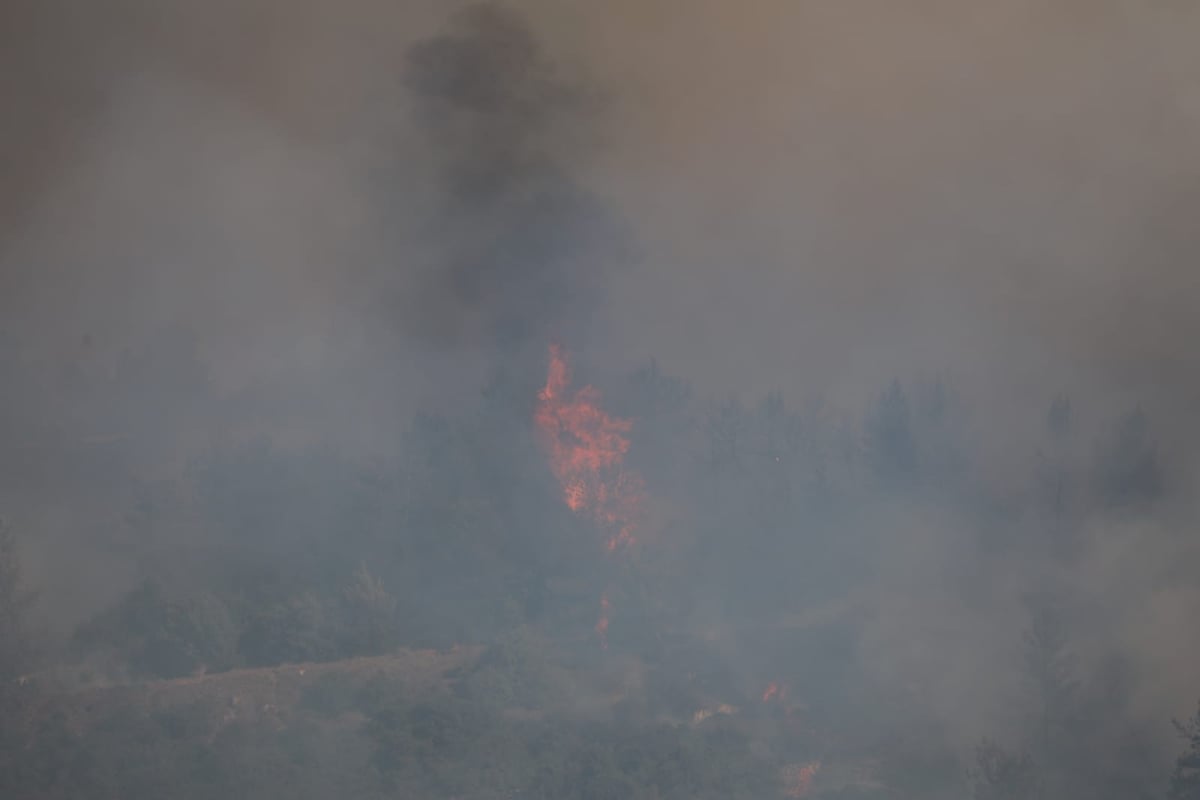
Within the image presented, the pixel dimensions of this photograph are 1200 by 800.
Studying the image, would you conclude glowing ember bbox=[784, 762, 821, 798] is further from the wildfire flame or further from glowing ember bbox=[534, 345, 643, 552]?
glowing ember bbox=[534, 345, 643, 552]

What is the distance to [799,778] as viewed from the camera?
29.9m

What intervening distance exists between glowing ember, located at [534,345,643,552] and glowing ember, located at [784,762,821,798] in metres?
11.4

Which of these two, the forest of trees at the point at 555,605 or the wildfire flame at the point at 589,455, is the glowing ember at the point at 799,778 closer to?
the forest of trees at the point at 555,605

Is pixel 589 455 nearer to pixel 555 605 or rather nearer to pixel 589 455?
pixel 589 455

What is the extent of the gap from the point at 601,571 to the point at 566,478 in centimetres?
375

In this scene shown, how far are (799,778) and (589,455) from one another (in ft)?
48.2

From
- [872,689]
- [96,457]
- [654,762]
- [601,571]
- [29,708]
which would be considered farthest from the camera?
[96,457]

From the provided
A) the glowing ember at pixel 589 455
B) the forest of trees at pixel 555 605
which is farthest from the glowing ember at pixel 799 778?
the glowing ember at pixel 589 455

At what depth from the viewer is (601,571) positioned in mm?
38719

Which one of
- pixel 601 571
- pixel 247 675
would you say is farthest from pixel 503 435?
pixel 247 675

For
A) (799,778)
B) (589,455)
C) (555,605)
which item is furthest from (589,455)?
(799,778)

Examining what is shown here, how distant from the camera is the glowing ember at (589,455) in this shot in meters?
40.4

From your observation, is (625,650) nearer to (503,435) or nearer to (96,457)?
(503,435)

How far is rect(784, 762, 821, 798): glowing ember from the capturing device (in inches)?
1153
